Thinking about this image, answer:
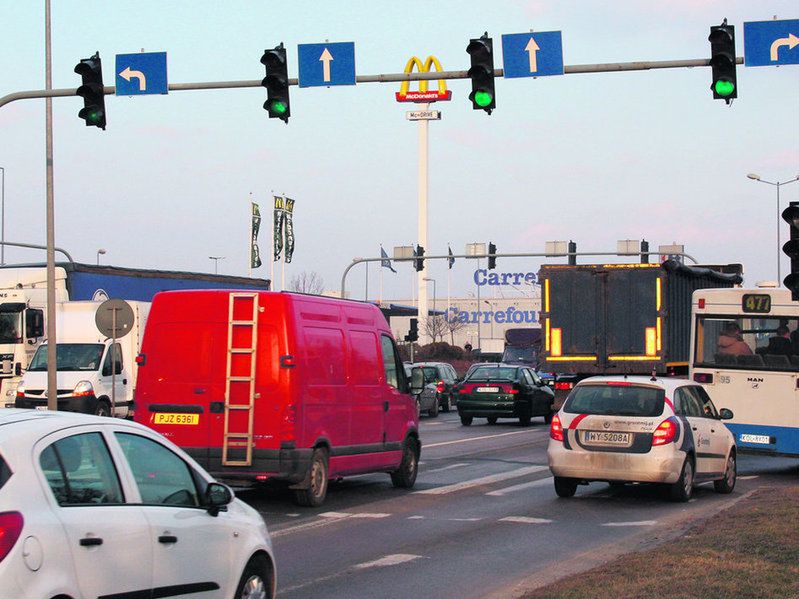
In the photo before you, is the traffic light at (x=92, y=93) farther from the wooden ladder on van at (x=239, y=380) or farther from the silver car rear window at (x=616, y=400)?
the silver car rear window at (x=616, y=400)

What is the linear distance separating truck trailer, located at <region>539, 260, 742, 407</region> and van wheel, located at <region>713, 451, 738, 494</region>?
9603 mm

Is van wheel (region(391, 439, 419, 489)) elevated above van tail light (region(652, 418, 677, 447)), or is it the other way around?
van tail light (region(652, 418, 677, 447))

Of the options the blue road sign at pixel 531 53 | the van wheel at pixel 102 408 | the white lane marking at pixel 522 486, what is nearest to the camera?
the white lane marking at pixel 522 486

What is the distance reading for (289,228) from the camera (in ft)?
223

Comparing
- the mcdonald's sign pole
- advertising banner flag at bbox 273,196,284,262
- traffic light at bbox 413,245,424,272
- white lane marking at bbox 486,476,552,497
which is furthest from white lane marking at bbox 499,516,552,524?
the mcdonald's sign pole

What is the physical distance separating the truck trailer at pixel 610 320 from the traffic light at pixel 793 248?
14.5m

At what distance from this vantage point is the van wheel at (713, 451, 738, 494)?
1791 centimetres

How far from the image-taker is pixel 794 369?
833 inches

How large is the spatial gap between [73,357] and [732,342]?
52.0ft

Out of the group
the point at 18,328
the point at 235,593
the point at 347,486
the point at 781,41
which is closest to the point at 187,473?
the point at 235,593

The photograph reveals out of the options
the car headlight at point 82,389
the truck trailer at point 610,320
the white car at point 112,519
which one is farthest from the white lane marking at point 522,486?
the car headlight at point 82,389

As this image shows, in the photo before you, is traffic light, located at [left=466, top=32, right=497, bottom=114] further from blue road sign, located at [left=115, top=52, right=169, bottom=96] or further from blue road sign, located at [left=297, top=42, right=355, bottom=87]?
blue road sign, located at [left=115, top=52, right=169, bottom=96]

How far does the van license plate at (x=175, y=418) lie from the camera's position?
15180 millimetres

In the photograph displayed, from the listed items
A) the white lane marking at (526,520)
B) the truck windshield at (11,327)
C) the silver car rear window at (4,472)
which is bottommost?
the white lane marking at (526,520)
